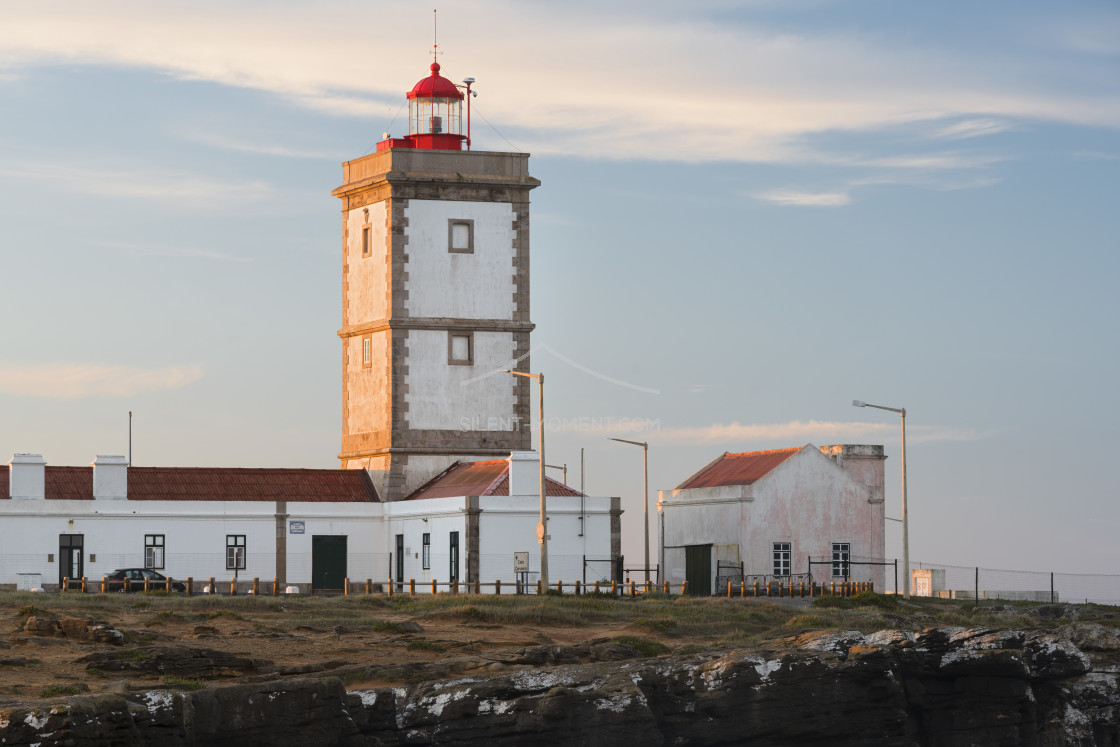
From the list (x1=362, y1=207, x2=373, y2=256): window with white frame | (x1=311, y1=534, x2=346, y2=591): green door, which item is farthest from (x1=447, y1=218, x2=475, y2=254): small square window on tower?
(x1=311, y1=534, x2=346, y2=591): green door

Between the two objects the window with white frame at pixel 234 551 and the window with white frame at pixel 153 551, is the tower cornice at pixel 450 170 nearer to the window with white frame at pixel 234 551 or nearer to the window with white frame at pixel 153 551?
the window with white frame at pixel 234 551

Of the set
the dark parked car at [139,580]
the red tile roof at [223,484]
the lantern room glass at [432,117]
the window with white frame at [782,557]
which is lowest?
the dark parked car at [139,580]

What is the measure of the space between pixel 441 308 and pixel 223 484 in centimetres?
878

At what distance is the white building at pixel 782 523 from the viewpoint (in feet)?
178

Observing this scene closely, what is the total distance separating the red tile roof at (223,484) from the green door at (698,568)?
10.4 meters

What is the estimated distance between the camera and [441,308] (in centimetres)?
5566

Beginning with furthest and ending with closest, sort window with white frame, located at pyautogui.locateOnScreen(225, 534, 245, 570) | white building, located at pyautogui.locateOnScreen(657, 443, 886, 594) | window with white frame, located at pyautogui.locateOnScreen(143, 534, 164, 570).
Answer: white building, located at pyautogui.locateOnScreen(657, 443, 886, 594) < window with white frame, located at pyautogui.locateOnScreen(225, 534, 245, 570) < window with white frame, located at pyautogui.locateOnScreen(143, 534, 164, 570)

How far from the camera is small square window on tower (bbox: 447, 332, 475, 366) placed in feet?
183

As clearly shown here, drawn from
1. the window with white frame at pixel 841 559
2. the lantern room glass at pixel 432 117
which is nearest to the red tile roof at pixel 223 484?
the lantern room glass at pixel 432 117

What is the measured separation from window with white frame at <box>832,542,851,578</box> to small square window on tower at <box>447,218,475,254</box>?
15.0 m

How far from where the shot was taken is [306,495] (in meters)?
54.0

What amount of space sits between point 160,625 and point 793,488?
26155 millimetres

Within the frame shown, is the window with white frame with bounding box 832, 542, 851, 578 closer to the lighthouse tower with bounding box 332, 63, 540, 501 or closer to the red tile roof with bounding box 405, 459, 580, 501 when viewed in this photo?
the red tile roof with bounding box 405, 459, 580, 501

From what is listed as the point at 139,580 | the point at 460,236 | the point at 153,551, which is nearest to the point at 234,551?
the point at 153,551
